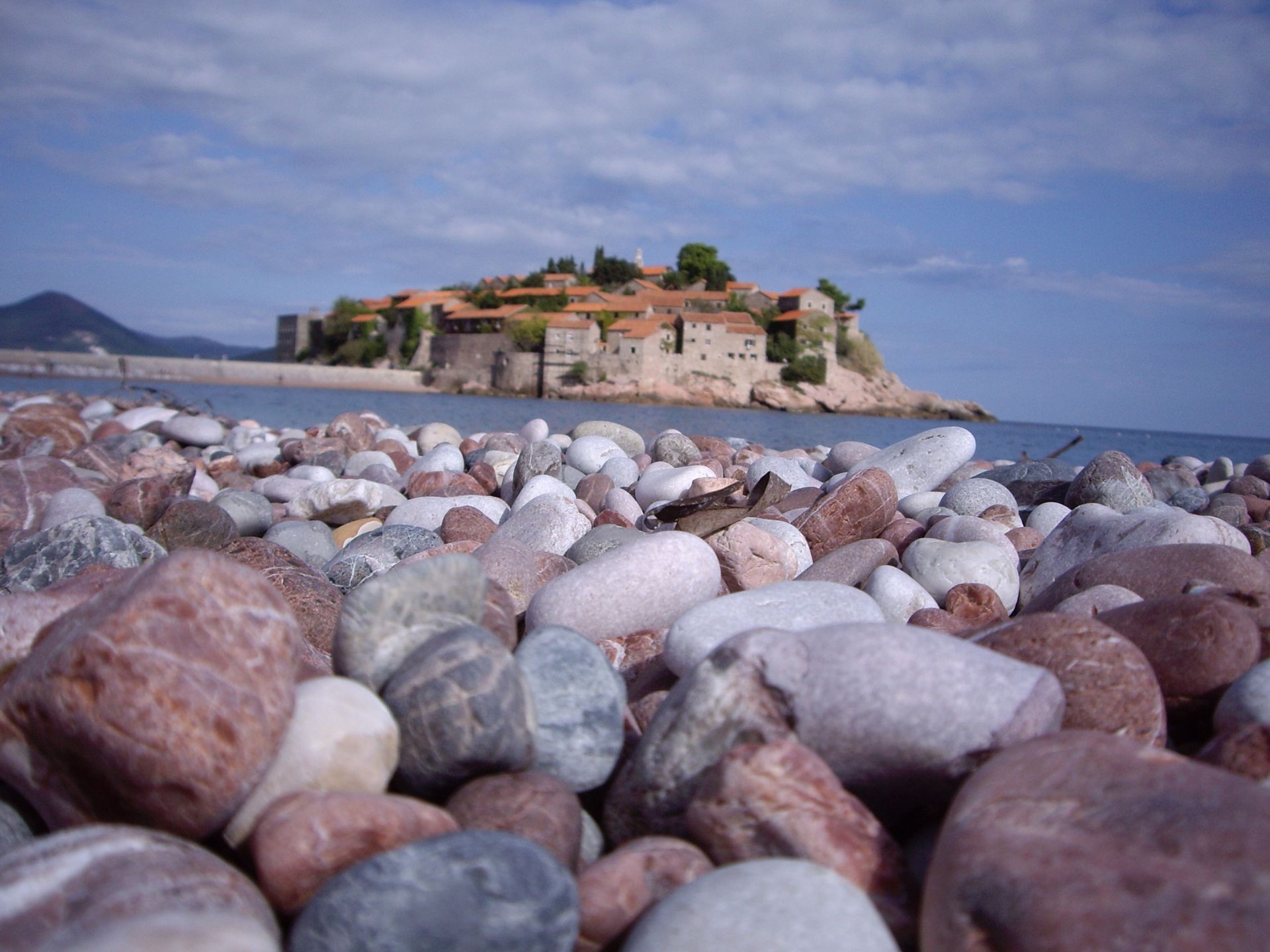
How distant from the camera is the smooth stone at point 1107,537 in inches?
185

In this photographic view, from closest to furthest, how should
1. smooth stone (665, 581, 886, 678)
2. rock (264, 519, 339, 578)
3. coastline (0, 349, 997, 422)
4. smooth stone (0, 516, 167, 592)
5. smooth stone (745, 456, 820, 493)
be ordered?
smooth stone (665, 581, 886, 678), smooth stone (0, 516, 167, 592), rock (264, 519, 339, 578), smooth stone (745, 456, 820, 493), coastline (0, 349, 997, 422)

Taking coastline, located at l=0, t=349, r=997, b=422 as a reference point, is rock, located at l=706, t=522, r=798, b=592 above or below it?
below

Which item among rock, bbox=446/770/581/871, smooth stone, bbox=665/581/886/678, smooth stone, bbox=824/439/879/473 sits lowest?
rock, bbox=446/770/581/871

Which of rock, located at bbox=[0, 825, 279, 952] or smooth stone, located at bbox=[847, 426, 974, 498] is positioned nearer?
rock, located at bbox=[0, 825, 279, 952]

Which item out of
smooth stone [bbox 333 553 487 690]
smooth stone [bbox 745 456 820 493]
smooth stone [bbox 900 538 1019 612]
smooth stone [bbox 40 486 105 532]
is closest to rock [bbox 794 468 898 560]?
smooth stone [bbox 900 538 1019 612]

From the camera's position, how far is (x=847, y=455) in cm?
930

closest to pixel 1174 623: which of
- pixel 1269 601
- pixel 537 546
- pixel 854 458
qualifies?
pixel 1269 601

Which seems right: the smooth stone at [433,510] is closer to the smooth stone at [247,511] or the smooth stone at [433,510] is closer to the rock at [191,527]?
the smooth stone at [247,511]

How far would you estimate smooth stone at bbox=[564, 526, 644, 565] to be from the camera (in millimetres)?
Answer: 5363

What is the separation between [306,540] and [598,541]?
2483mm

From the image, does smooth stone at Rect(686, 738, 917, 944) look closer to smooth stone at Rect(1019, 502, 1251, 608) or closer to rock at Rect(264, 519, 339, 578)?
smooth stone at Rect(1019, 502, 1251, 608)

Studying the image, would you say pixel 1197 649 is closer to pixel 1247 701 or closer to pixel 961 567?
pixel 1247 701

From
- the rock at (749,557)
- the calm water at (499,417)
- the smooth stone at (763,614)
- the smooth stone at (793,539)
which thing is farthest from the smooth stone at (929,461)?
the calm water at (499,417)

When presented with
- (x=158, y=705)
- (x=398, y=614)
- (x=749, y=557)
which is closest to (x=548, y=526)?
(x=749, y=557)
